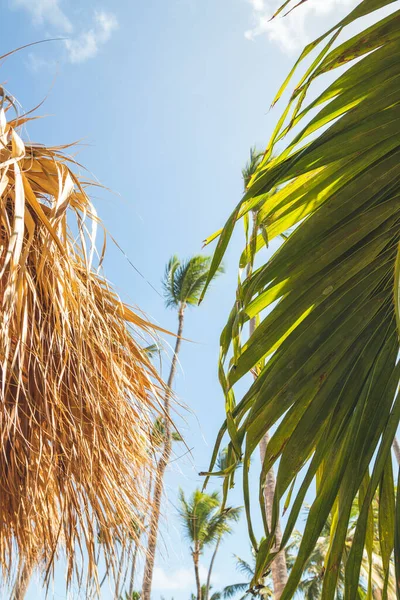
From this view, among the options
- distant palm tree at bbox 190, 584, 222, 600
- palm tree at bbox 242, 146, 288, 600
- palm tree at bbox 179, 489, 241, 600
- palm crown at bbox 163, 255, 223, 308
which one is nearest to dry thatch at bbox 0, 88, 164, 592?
palm tree at bbox 242, 146, 288, 600

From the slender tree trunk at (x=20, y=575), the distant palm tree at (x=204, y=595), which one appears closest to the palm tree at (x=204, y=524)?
the distant palm tree at (x=204, y=595)

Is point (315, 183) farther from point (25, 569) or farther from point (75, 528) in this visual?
point (25, 569)

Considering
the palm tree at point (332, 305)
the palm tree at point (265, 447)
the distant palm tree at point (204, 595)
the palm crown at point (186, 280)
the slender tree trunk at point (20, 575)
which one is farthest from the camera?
the distant palm tree at point (204, 595)

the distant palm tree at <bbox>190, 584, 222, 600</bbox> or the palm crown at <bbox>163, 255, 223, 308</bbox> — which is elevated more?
the palm crown at <bbox>163, 255, 223, 308</bbox>

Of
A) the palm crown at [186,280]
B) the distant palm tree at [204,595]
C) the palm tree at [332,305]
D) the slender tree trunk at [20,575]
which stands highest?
the palm crown at [186,280]

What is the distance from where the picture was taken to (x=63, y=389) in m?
1.24

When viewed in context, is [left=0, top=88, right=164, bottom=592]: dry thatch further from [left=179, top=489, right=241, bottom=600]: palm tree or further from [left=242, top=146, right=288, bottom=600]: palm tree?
[left=179, top=489, right=241, bottom=600]: palm tree

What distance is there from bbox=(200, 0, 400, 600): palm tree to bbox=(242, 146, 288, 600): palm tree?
0.03 metres

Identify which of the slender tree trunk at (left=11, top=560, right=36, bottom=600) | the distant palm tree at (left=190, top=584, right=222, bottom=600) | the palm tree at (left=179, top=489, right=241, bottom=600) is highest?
the palm tree at (left=179, top=489, right=241, bottom=600)

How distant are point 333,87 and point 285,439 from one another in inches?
23.8

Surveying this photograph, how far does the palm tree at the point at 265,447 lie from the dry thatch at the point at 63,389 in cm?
36

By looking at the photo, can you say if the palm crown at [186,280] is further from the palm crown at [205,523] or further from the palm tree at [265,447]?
the palm crown at [205,523]

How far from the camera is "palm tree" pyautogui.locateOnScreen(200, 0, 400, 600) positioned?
28.8 inches

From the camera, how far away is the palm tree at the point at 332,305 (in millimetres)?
732
